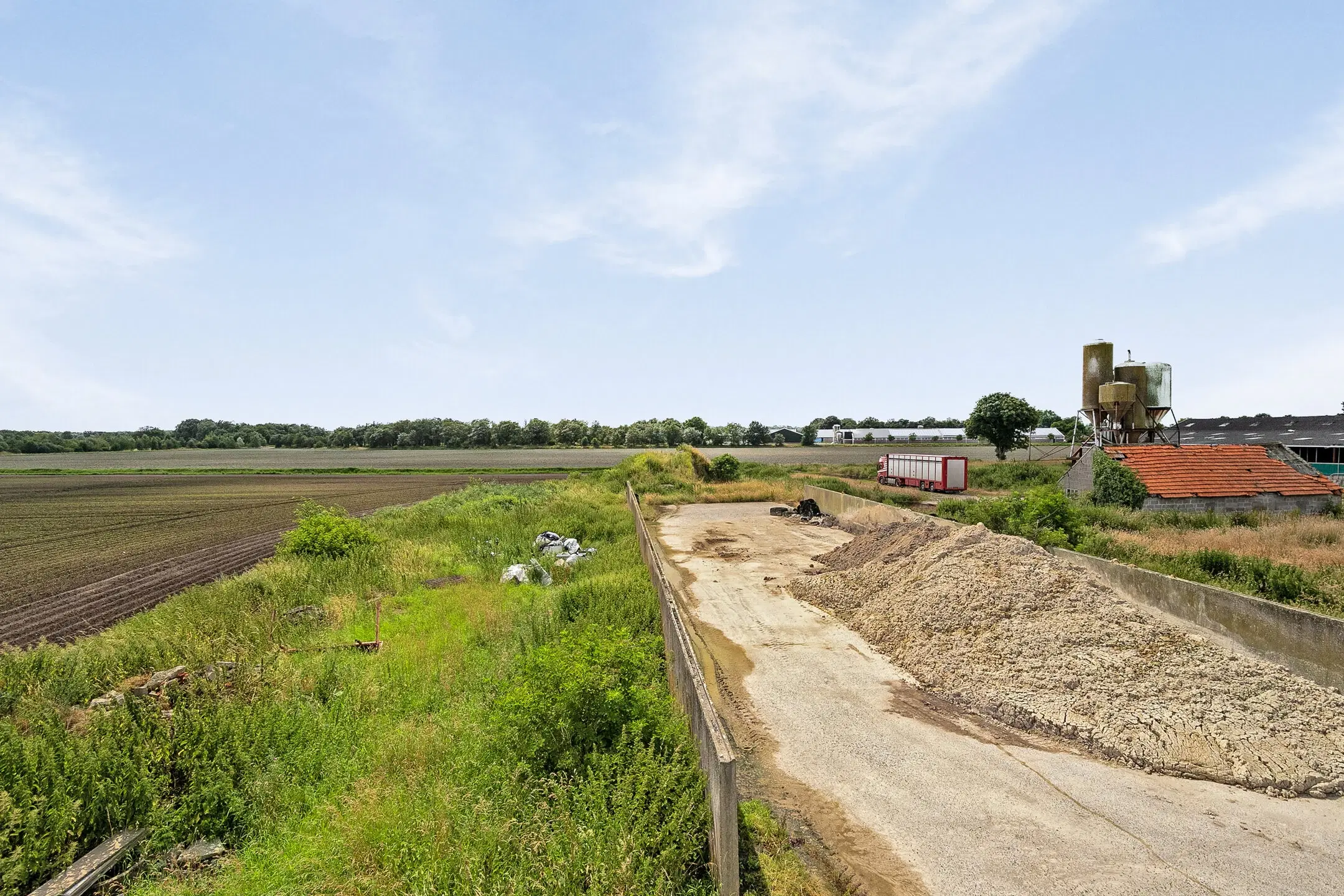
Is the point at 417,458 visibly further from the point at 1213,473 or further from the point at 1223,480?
the point at 1223,480

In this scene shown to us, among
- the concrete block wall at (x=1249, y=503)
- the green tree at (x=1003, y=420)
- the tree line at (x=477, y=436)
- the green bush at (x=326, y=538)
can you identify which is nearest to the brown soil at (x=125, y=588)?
the green bush at (x=326, y=538)

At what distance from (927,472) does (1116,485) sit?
52.2 ft

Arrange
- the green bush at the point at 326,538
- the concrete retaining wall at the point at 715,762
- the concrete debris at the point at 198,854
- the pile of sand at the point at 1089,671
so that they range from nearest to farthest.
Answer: the concrete retaining wall at the point at 715,762
the concrete debris at the point at 198,854
the pile of sand at the point at 1089,671
the green bush at the point at 326,538

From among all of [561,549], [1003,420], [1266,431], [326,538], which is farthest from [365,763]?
[1003,420]

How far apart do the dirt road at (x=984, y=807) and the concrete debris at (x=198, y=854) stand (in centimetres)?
514

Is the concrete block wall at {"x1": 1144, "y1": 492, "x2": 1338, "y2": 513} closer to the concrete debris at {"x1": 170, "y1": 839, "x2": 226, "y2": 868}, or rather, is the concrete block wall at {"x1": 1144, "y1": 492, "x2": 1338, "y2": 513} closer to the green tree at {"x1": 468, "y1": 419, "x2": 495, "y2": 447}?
the concrete debris at {"x1": 170, "y1": 839, "x2": 226, "y2": 868}

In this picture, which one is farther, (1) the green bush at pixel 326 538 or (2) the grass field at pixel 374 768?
(1) the green bush at pixel 326 538

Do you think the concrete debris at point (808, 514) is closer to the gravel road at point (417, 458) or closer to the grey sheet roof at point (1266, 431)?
the grey sheet roof at point (1266, 431)

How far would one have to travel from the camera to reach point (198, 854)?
560cm

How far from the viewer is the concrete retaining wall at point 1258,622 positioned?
8016mm

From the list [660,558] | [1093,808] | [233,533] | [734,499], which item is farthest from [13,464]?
[1093,808]

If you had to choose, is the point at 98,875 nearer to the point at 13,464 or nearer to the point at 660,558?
the point at 660,558

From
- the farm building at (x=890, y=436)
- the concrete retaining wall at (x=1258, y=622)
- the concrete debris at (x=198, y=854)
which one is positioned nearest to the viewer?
the concrete debris at (x=198, y=854)

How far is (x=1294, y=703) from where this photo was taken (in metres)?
7.70
